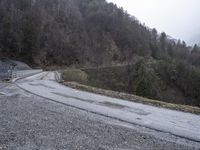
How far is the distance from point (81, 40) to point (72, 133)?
3159 inches

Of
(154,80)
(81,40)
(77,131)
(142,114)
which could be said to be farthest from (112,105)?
(81,40)

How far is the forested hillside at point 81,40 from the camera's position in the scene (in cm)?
6794

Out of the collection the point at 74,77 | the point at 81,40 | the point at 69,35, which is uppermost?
the point at 69,35

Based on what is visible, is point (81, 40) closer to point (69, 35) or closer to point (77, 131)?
point (69, 35)

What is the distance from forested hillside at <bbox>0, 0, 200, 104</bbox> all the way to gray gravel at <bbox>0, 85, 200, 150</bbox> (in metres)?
35.7

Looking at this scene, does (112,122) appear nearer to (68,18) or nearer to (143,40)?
(68,18)

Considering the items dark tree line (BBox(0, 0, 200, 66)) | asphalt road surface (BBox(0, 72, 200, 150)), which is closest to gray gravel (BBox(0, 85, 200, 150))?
asphalt road surface (BBox(0, 72, 200, 150))

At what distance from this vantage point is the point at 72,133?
10133 millimetres

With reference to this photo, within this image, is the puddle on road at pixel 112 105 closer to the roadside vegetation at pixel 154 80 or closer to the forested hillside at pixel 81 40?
the roadside vegetation at pixel 154 80

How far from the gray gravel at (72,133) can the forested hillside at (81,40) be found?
35739mm

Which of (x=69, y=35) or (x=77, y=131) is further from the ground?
(x=69, y=35)

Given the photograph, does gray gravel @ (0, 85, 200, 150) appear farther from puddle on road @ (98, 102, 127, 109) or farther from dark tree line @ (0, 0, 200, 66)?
dark tree line @ (0, 0, 200, 66)

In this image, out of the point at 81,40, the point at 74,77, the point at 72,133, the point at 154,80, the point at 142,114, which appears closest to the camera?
the point at 72,133

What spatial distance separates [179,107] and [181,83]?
75241mm
